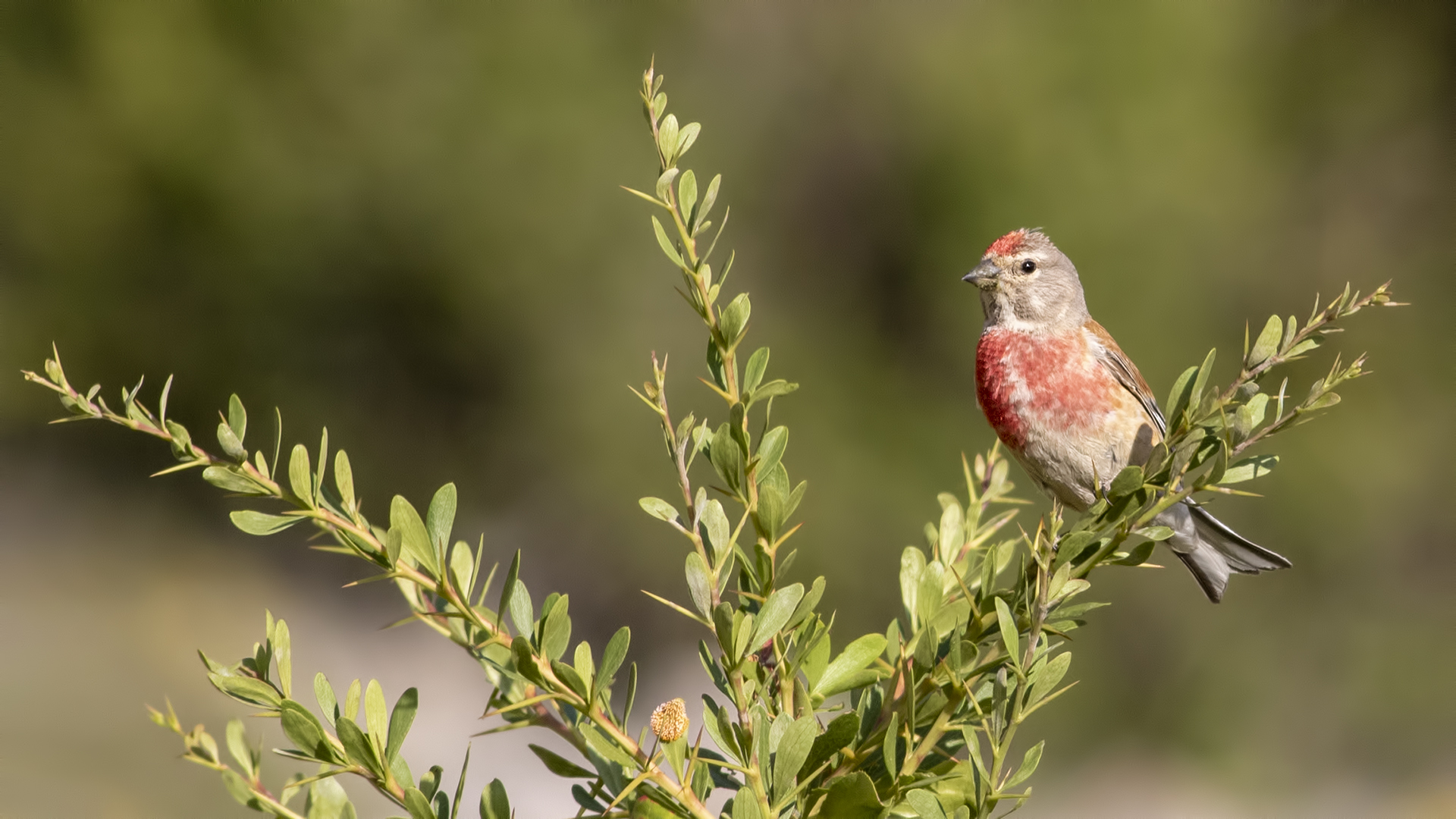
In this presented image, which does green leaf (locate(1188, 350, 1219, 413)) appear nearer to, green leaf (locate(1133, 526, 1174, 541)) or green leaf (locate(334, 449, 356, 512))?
green leaf (locate(1133, 526, 1174, 541))

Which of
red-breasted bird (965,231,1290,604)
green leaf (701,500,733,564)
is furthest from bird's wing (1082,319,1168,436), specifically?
green leaf (701,500,733,564)

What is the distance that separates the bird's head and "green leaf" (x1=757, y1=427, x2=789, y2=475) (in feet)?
5.65

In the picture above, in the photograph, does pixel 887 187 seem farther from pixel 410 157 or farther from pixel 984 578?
pixel 984 578

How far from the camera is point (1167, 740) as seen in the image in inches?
259

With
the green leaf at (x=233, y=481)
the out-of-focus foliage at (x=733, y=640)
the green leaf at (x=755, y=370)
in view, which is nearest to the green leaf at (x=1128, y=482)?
the out-of-focus foliage at (x=733, y=640)

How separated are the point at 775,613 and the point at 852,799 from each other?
190 millimetres

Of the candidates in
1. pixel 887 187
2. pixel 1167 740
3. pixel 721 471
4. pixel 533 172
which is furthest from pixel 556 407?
pixel 721 471

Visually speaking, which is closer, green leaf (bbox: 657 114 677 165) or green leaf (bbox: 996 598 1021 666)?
green leaf (bbox: 996 598 1021 666)

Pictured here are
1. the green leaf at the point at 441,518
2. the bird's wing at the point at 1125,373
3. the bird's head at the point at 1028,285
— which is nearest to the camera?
the green leaf at the point at 441,518

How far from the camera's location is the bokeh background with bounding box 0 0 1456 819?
17.7 feet

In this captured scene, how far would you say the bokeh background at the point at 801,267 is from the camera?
212 inches

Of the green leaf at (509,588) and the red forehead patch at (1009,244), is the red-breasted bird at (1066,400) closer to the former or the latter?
the red forehead patch at (1009,244)

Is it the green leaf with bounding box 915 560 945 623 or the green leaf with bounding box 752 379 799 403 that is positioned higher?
the green leaf with bounding box 752 379 799 403

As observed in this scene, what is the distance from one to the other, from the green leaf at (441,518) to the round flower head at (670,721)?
27 centimetres
